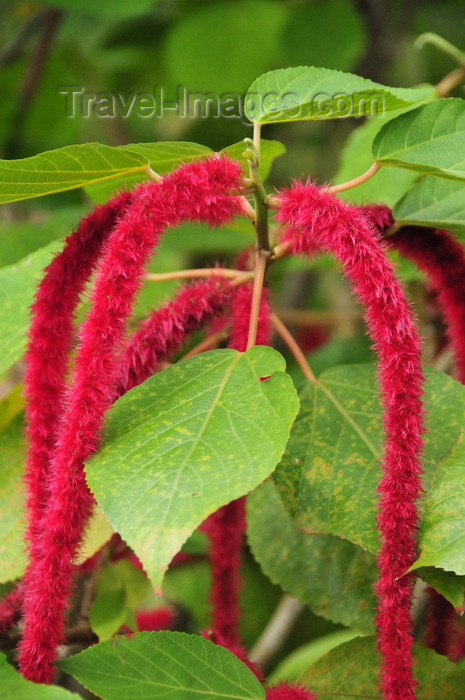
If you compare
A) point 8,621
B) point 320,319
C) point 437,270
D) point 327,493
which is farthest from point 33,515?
point 320,319

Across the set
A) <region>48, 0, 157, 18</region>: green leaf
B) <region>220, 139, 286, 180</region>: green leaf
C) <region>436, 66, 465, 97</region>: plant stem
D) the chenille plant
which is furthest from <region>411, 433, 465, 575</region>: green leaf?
<region>48, 0, 157, 18</region>: green leaf

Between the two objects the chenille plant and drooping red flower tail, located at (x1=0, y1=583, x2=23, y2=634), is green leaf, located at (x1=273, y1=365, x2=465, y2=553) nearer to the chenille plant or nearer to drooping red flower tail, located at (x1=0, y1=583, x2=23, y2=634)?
the chenille plant

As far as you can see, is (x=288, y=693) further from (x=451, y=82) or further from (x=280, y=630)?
A: (x=451, y=82)

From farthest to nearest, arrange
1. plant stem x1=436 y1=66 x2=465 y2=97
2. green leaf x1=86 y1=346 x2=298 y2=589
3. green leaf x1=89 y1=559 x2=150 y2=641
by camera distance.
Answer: plant stem x1=436 y1=66 x2=465 y2=97, green leaf x1=89 y1=559 x2=150 y2=641, green leaf x1=86 y1=346 x2=298 y2=589

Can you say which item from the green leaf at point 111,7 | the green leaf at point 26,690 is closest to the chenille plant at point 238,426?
the green leaf at point 26,690

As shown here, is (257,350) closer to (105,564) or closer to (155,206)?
(155,206)

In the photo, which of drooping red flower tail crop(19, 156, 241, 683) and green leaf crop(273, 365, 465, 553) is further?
green leaf crop(273, 365, 465, 553)

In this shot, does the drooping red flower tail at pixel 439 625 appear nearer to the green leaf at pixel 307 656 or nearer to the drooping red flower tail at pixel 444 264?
the drooping red flower tail at pixel 444 264
